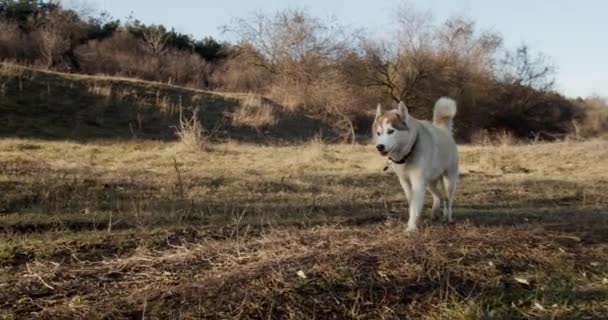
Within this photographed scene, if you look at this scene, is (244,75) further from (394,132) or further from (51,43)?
(394,132)

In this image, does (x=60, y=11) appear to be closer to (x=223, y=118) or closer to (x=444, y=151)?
(x=223, y=118)

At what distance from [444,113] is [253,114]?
18.1 m

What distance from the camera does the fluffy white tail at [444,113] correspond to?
25.0 feet

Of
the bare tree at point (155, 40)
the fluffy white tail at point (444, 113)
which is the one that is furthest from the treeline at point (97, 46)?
the fluffy white tail at point (444, 113)

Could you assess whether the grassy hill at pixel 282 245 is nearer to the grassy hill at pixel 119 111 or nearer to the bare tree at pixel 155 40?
the grassy hill at pixel 119 111

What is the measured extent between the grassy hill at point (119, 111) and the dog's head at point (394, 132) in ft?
45.8

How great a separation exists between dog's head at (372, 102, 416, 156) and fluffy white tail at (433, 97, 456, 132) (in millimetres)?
1581

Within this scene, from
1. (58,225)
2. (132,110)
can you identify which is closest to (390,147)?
(58,225)

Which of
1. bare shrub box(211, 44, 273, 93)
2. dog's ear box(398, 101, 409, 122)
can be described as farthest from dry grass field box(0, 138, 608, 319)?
bare shrub box(211, 44, 273, 93)

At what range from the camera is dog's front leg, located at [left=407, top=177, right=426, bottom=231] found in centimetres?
582

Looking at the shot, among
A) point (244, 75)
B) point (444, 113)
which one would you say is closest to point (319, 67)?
point (244, 75)

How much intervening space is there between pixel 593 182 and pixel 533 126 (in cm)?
2725

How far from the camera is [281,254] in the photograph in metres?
4.86

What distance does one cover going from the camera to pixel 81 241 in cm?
553
